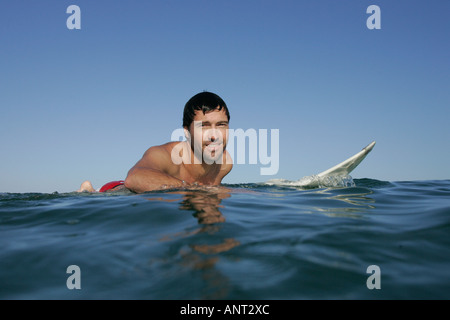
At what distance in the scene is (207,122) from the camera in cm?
572

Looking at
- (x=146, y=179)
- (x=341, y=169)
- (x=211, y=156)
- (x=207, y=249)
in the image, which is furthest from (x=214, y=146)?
(x=207, y=249)

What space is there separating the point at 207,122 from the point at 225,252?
3.70 metres

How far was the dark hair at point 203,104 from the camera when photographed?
5.75 meters

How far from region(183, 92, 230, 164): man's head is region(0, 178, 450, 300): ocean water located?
2165mm

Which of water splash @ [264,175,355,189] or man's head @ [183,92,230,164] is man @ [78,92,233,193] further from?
water splash @ [264,175,355,189]

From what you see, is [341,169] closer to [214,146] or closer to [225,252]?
[214,146]

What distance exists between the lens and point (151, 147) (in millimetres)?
5941

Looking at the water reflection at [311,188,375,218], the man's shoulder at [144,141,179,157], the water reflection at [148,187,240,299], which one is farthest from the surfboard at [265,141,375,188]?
the water reflection at [148,187,240,299]

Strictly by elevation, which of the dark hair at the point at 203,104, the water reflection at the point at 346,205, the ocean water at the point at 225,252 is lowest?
the ocean water at the point at 225,252

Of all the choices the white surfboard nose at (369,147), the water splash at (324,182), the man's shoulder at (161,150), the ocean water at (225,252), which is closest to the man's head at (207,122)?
the man's shoulder at (161,150)

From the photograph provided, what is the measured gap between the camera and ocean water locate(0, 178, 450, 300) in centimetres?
183

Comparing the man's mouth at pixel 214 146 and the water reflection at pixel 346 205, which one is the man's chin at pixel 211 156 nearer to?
the man's mouth at pixel 214 146

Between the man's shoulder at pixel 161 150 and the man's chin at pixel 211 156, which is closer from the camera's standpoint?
the man's shoulder at pixel 161 150
